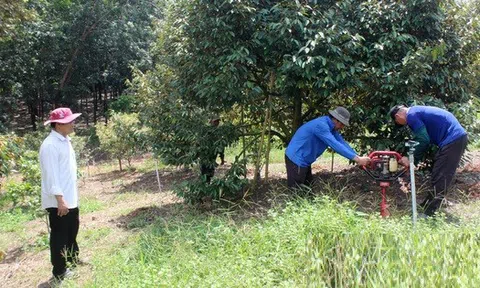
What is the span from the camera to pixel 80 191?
11.7 metres

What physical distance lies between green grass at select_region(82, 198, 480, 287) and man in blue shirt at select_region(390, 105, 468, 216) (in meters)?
1.00

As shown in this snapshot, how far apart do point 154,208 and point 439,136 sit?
478 centimetres

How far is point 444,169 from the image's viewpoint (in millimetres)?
4910

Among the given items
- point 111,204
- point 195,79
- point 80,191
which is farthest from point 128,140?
point 195,79

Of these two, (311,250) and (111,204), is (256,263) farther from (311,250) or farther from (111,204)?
(111,204)

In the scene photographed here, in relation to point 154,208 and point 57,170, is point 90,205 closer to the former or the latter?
point 154,208

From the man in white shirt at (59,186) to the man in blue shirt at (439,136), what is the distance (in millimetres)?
3701

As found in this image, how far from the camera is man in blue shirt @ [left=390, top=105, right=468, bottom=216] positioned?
15.9 ft

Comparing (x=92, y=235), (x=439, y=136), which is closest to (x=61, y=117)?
(x=92, y=235)

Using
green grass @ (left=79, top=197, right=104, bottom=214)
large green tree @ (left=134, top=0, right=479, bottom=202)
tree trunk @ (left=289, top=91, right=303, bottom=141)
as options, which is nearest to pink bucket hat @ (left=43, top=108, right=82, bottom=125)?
large green tree @ (left=134, top=0, right=479, bottom=202)

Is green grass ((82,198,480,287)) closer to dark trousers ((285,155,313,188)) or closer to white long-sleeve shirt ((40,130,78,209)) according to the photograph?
white long-sleeve shirt ((40,130,78,209))

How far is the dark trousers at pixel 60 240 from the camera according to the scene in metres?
4.32

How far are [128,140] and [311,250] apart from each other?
Answer: 36.4 feet

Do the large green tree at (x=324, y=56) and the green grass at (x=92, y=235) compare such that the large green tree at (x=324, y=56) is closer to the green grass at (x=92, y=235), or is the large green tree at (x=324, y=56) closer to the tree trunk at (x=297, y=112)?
the tree trunk at (x=297, y=112)
